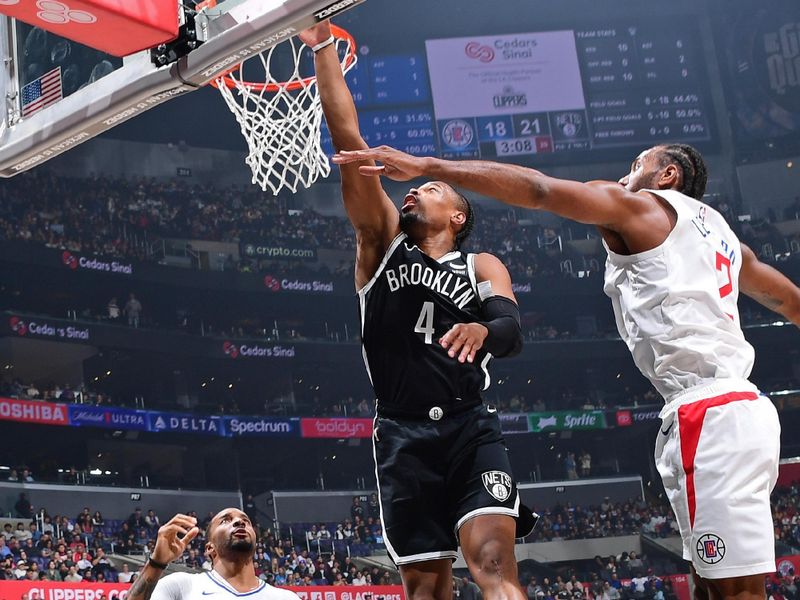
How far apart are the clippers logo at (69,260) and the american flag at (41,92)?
19881mm

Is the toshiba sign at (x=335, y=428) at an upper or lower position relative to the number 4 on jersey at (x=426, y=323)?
upper

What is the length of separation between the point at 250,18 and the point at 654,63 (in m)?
28.7

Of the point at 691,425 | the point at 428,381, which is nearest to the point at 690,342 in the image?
the point at 691,425

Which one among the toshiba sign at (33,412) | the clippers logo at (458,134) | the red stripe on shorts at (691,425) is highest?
the clippers logo at (458,134)

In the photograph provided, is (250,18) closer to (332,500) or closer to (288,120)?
(288,120)

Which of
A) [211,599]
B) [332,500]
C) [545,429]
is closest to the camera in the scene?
[211,599]

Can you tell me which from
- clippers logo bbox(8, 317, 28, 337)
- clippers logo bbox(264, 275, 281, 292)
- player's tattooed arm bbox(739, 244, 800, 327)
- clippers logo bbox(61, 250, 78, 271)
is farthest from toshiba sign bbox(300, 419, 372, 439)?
player's tattooed arm bbox(739, 244, 800, 327)

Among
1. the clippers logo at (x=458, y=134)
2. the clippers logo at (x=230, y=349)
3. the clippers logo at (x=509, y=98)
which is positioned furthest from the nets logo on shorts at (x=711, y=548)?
the clippers logo at (x=509, y=98)

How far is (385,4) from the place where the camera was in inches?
1225

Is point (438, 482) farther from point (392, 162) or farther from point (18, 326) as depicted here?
point (18, 326)

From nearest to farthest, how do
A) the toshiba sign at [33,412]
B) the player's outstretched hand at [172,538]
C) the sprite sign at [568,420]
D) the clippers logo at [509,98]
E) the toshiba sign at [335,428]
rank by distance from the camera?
the player's outstretched hand at [172,538], the toshiba sign at [33,412], the toshiba sign at [335,428], the sprite sign at [568,420], the clippers logo at [509,98]

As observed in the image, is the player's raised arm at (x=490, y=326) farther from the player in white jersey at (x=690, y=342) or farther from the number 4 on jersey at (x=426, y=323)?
the player in white jersey at (x=690, y=342)

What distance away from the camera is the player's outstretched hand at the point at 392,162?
9.79ft

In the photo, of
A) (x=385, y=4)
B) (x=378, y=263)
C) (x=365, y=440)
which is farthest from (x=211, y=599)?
(x=385, y=4)
